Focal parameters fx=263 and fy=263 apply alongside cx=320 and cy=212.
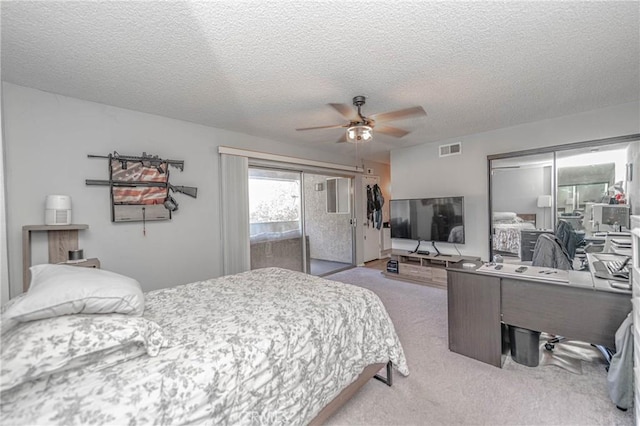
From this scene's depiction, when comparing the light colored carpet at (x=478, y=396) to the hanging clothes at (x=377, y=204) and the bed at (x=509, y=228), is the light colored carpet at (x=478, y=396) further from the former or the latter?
the hanging clothes at (x=377, y=204)

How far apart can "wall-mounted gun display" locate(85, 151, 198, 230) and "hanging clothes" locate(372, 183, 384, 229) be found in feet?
13.5

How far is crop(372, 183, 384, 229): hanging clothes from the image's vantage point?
20.0 feet

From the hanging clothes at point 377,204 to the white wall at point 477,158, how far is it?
884mm

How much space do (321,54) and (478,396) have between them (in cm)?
264

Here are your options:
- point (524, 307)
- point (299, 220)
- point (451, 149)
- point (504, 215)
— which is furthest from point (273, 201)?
point (504, 215)

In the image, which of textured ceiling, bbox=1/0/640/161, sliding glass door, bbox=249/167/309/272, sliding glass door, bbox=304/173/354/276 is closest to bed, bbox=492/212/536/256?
textured ceiling, bbox=1/0/640/161

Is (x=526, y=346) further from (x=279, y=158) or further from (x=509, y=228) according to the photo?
(x=279, y=158)

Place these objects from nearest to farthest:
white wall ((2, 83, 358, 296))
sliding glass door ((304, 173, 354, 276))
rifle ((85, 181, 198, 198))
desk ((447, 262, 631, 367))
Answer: desk ((447, 262, 631, 367)), white wall ((2, 83, 358, 296)), rifle ((85, 181, 198, 198)), sliding glass door ((304, 173, 354, 276))

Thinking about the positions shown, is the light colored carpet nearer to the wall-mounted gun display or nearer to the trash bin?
the trash bin

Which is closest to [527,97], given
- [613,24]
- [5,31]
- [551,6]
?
[613,24]

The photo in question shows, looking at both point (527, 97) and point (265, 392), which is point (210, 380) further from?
point (527, 97)

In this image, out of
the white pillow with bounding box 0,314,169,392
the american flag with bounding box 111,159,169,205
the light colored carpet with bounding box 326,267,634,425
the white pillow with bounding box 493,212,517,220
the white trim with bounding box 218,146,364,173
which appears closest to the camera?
the white pillow with bounding box 0,314,169,392

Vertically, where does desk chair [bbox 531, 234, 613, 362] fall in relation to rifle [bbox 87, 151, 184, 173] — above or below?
below

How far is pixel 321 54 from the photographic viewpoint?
1.90 metres
